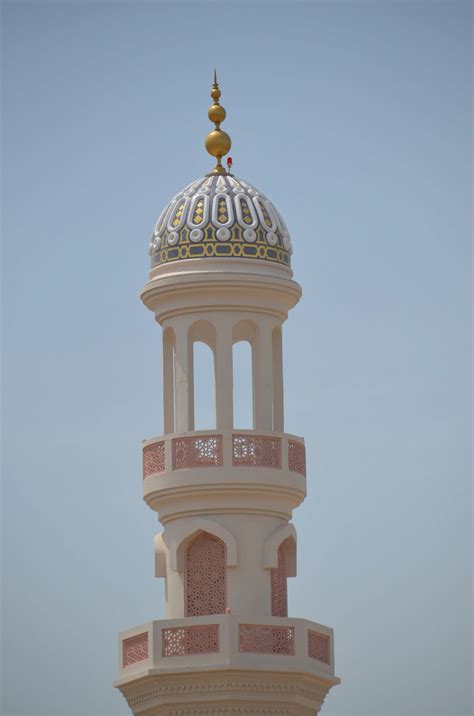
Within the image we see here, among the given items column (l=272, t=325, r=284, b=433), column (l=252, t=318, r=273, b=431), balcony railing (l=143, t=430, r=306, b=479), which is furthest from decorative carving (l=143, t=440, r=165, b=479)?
column (l=272, t=325, r=284, b=433)

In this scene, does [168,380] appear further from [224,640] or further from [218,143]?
[224,640]

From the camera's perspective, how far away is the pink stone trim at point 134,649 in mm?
42406

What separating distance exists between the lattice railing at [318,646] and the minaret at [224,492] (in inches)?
1.2

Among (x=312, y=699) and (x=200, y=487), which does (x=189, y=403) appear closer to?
(x=200, y=487)

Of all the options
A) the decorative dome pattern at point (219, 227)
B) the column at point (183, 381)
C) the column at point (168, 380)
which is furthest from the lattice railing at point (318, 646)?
the decorative dome pattern at point (219, 227)

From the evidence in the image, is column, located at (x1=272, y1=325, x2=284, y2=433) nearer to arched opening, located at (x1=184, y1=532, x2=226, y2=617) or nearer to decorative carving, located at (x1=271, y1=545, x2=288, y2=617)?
decorative carving, located at (x1=271, y1=545, x2=288, y2=617)

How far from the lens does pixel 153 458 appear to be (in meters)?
43.6

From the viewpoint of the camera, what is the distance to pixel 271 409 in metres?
44.1

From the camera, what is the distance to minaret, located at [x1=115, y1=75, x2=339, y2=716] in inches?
1650

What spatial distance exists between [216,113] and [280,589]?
7.77 m

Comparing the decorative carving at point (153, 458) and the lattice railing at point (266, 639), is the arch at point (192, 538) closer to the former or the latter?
the decorative carving at point (153, 458)

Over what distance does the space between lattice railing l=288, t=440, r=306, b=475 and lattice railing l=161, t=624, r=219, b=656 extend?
3.12m

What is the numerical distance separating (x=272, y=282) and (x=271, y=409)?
79.6 inches

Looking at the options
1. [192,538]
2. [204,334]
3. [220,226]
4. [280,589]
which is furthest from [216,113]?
[280,589]
